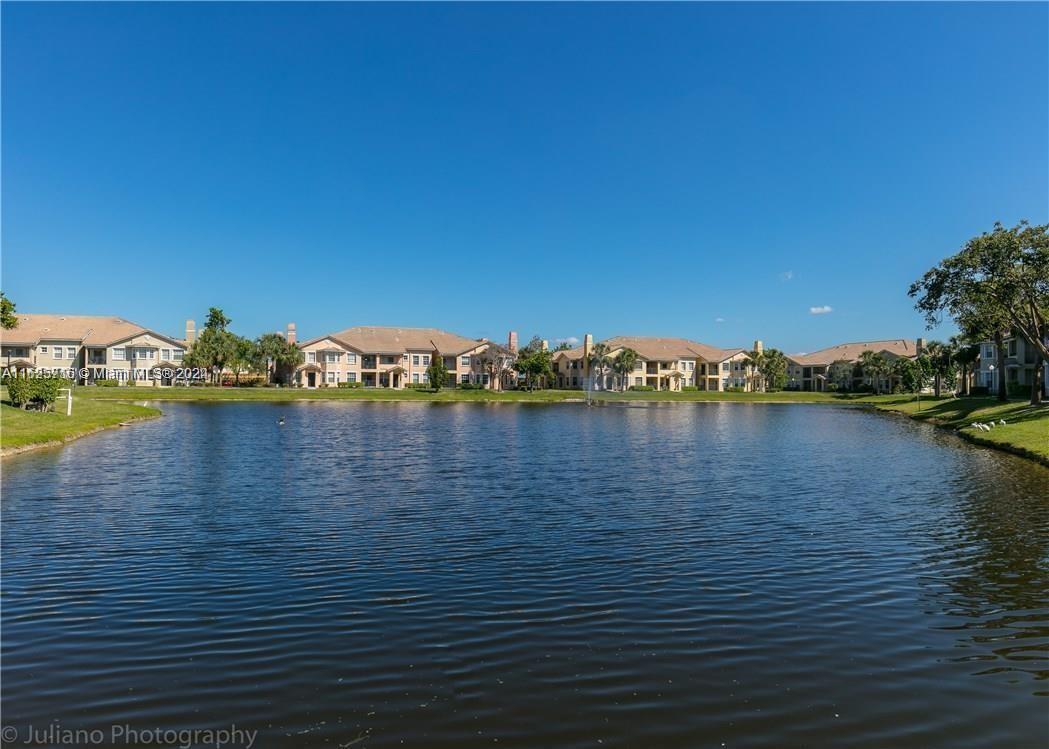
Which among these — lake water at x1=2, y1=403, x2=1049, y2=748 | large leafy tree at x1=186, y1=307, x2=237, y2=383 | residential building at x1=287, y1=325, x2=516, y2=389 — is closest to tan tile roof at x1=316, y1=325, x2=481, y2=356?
residential building at x1=287, y1=325, x2=516, y2=389

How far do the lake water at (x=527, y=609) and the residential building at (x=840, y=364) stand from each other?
12265 cm

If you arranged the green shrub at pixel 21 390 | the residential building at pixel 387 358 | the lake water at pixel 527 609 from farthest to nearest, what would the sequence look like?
1. the residential building at pixel 387 358
2. the green shrub at pixel 21 390
3. the lake water at pixel 527 609

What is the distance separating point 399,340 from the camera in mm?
129250

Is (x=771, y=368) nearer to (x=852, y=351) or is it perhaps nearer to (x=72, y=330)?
(x=852, y=351)

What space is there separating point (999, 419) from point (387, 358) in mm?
95762

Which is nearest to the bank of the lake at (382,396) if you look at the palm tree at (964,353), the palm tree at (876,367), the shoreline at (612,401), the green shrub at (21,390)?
the shoreline at (612,401)

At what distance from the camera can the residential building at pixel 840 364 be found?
13862 centimetres

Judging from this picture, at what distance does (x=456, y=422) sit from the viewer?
Result: 5819cm

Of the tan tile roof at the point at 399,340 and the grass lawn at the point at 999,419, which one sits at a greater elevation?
the tan tile roof at the point at 399,340

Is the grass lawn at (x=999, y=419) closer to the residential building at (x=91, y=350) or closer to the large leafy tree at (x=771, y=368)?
the large leafy tree at (x=771, y=368)

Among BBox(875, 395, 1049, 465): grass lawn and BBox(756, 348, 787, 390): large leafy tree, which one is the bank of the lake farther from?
BBox(875, 395, 1049, 465): grass lawn

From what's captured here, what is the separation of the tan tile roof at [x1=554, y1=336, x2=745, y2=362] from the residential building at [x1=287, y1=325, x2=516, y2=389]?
83.8ft

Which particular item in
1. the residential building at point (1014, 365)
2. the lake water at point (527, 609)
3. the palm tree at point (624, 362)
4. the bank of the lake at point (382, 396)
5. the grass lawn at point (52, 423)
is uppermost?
the palm tree at point (624, 362)

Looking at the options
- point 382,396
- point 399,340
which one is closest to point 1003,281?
point 382,396
